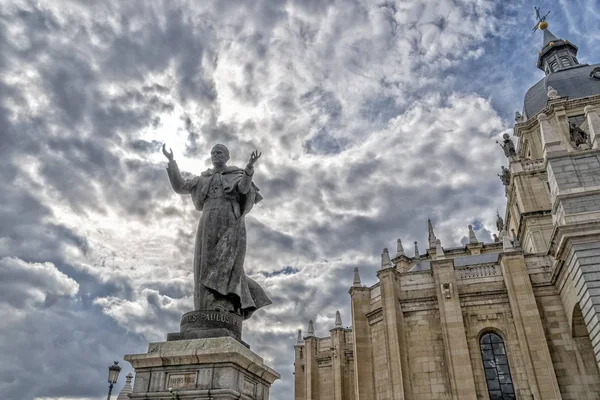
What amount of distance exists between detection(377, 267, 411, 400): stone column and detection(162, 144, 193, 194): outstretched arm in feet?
60.8

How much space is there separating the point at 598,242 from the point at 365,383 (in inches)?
558

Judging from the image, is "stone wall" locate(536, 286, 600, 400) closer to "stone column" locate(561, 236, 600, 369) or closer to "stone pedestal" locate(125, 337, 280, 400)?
"stone column" locate(561, 236, 600, 369)

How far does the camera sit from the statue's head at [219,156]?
6.66 meters

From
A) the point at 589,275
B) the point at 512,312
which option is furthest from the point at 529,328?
the point at 589,275

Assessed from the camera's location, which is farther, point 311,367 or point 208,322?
point 311,367

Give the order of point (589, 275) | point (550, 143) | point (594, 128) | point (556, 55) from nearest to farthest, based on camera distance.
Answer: point (589, 275), point (594, 128), point (550, 143), point (556, 55)

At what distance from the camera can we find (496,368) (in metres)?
21.1

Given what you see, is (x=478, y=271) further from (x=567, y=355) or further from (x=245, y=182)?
(x=245, y=182)

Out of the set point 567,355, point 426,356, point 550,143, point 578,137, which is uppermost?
point 578,137

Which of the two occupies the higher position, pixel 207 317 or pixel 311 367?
pixel 311 367

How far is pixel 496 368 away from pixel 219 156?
1997 cm

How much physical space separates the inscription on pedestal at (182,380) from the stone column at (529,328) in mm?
19494

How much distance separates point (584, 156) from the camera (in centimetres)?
1791

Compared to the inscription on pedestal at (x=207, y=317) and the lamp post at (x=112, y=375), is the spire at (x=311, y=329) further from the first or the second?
the inscription on pedestal at (x=207, y=317)
